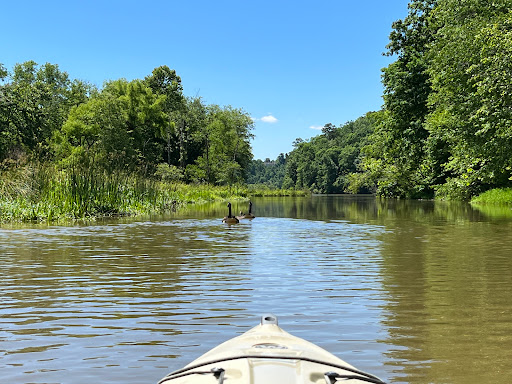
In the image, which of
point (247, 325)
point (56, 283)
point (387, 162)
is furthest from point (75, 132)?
point (247, 325)

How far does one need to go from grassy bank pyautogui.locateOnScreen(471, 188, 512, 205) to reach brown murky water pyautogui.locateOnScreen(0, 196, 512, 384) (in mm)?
25254

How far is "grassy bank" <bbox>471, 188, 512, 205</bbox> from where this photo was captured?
36.6 m

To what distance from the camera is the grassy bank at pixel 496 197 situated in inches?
1441

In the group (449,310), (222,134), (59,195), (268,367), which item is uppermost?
(222,134)

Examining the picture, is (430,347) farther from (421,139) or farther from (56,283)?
(421,139)

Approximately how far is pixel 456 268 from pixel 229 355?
774 cm

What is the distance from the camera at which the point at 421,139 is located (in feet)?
157

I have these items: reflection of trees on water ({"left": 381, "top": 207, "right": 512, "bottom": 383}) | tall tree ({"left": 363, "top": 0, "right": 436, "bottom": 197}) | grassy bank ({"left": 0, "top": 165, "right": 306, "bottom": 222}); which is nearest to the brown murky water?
reflection of trees on water ({"left": 381, "top": 207, "right": 512, "bottom": 383})

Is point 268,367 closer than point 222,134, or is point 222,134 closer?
point 268,367

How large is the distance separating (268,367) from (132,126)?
60.4 m

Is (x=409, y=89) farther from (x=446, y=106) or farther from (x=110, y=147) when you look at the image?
(x=110, y=147)

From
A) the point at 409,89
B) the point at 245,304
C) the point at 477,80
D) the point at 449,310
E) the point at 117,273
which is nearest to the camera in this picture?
the point at 449,310

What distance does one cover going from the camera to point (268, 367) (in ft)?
8.85

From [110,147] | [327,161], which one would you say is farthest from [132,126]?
[327,161]
